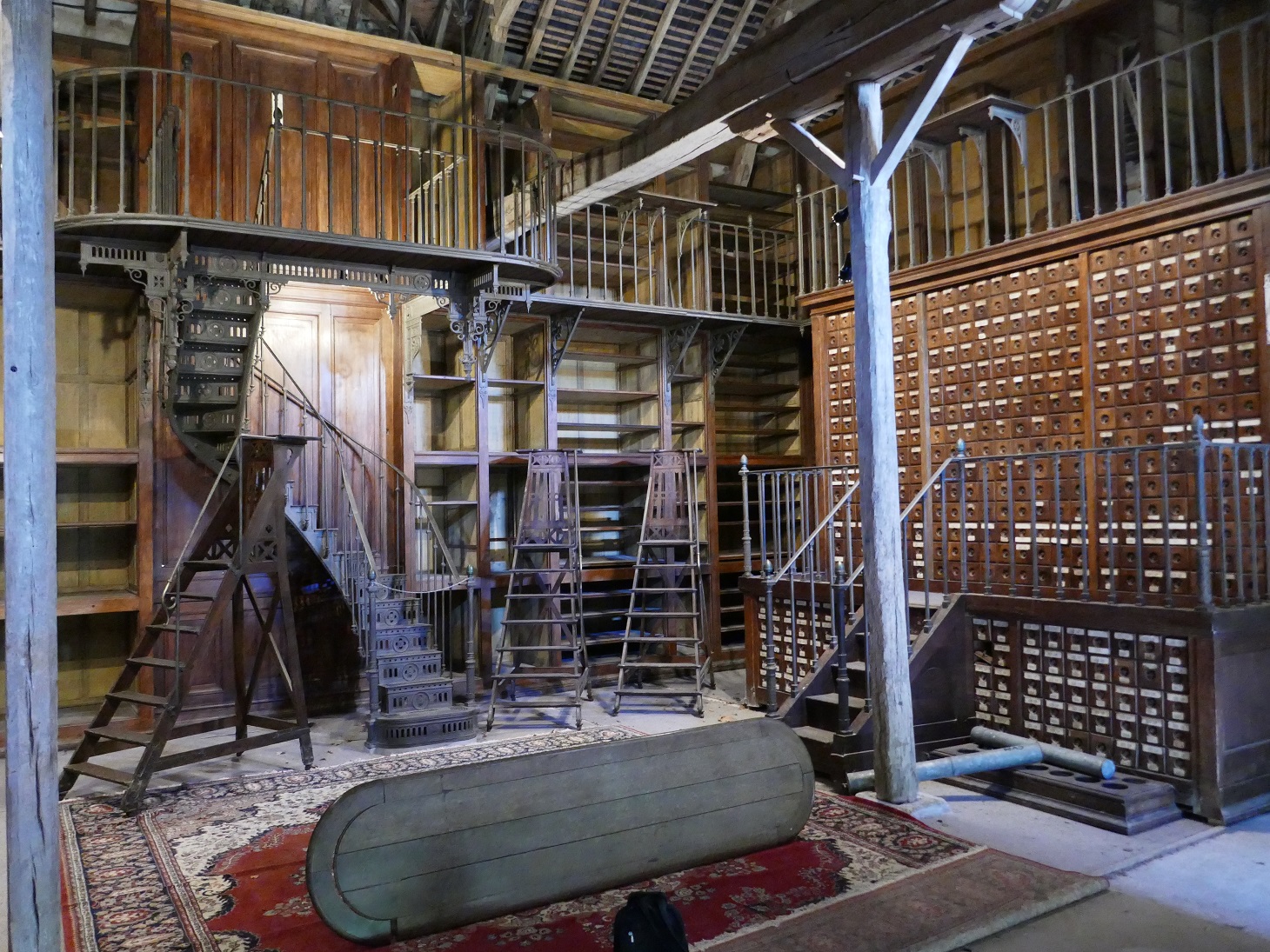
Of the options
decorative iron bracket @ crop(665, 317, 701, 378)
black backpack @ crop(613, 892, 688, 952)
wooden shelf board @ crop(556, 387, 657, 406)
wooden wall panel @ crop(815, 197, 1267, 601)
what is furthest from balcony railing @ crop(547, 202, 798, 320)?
black backpack @ crop(613, 892, 688, 952)

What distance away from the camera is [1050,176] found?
6.96 metres

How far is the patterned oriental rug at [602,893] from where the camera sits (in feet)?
10.4

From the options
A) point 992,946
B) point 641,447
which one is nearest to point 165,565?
point 641,447

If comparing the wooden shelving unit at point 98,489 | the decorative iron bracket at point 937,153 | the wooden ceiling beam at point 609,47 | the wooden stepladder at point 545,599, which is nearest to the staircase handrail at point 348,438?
the wooden stepladder at point 545,599

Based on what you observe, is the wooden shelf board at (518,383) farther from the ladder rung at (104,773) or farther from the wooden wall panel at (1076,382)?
the ladder rung at (104,773)

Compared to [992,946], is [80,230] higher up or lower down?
higher up

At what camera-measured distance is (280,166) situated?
6.49 m

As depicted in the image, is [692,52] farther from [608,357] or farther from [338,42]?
[338,42]

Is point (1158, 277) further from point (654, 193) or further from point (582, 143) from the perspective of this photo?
point (582, 143)

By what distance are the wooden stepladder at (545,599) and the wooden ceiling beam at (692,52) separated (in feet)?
13.9

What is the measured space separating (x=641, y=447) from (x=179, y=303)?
4.43 meters

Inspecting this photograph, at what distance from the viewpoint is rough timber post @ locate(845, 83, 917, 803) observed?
4.31 meters

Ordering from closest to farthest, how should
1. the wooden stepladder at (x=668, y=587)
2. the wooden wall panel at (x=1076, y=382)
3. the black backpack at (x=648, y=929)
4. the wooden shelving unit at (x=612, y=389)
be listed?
1. the black backpack at (x=648, y=929)
2. the wooden wall panel at (x=1076, y=382)
3. the wooden stepladder at (x=668, y=587)
4. the wooden shelving unit at (x=612, y=389)

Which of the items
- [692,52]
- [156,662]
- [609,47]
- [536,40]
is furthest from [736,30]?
[156,662]
